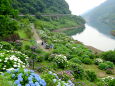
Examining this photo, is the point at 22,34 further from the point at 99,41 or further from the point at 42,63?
the point at 99,41

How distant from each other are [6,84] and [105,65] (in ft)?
69.1

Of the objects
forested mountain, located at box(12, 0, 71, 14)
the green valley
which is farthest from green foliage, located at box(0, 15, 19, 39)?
forested mountain, located at box(12, 0, 71, 14)

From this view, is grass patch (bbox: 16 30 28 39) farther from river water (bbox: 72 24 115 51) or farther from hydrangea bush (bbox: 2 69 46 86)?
hydrangea bush (bbox: 2 69 46 86)

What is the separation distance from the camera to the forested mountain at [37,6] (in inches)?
3344

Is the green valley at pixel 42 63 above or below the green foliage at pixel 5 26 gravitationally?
below

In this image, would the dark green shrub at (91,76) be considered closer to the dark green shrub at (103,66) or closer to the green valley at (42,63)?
the green valley at (42,63)

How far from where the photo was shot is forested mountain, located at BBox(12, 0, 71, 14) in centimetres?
8493

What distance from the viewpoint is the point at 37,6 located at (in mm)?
97625

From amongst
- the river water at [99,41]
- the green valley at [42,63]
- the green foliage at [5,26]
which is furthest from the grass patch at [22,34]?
the river water at [99,41]

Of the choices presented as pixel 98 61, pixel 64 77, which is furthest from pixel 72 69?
pixel 98 61

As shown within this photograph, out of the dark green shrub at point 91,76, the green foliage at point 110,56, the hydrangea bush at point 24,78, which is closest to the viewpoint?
the hydrangea bush at point 24,78

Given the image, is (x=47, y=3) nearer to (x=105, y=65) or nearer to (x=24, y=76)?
(x=105, y=65)

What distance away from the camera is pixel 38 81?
7355 mm

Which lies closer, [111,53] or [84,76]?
[84,76]
